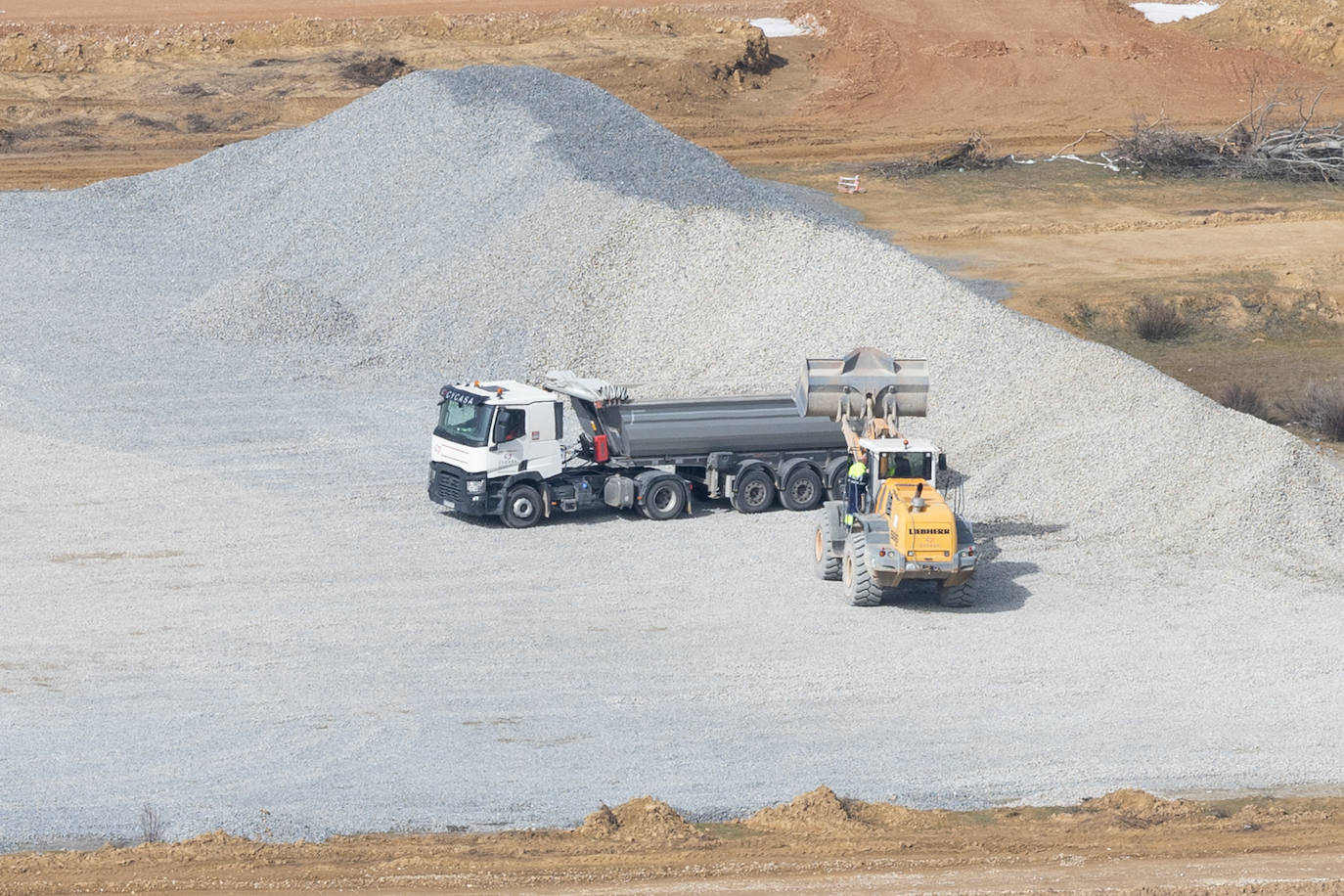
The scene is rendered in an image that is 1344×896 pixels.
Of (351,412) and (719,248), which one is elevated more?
(719,248)

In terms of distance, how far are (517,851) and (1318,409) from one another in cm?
1904

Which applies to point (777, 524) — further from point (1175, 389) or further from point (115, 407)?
point (115, 407)

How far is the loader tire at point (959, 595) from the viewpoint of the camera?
68.9 feet

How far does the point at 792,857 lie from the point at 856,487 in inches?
295

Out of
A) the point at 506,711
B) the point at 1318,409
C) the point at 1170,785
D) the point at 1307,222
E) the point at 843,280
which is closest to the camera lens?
the point at 1170,785

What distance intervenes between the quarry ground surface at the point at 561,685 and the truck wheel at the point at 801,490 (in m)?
0.63

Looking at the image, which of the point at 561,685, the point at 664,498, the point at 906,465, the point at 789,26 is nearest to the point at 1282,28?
the point at 789,26

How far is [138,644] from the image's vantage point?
65.0 ft

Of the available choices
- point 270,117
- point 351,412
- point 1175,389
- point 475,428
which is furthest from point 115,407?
point 270,117

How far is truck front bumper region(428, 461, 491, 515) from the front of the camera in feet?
78.3

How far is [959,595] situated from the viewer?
69.1ft

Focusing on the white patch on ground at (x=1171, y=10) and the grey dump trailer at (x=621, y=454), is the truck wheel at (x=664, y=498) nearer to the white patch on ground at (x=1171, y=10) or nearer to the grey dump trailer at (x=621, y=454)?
the grey dump trailer at (x=621, y=454)

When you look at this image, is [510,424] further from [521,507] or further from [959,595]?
[959,595]

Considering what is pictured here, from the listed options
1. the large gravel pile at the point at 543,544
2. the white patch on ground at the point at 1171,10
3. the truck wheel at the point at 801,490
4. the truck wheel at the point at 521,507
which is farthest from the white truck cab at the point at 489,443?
the white patch on ground at the point at 1171,10
